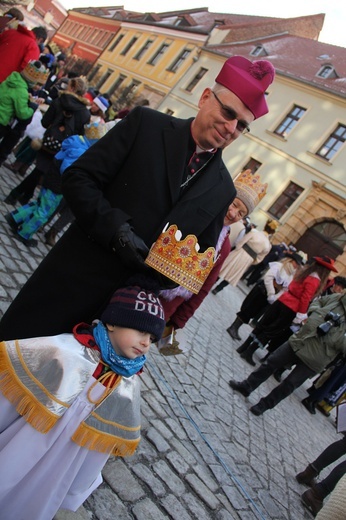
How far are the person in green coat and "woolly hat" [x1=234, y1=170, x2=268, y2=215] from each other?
322 cm

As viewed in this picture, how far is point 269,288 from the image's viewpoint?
267 inches

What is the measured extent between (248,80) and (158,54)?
35.6 meters

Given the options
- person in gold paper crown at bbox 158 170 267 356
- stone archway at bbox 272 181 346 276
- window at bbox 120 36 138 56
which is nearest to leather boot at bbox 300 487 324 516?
person in gold paper crown at bbox 158 170 267 356

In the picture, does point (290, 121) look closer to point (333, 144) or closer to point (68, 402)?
point (333, 144)

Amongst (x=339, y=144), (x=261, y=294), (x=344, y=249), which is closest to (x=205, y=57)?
(x=339, y=144)

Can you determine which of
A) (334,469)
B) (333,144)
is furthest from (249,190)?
(333,144)

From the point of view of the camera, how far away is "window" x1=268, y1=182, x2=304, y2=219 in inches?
824

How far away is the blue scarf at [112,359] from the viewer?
1.74 meters

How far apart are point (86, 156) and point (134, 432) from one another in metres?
1.30

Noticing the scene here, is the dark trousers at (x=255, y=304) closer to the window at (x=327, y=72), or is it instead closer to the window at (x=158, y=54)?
the window at (x=327, y=72)

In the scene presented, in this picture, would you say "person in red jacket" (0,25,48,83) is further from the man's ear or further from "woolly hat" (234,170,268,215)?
Result: the man's ear

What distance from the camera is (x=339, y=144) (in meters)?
19.8

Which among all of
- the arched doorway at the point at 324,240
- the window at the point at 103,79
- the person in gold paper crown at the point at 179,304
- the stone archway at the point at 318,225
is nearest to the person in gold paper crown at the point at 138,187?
the person in gold paper crown at the point at 179,304

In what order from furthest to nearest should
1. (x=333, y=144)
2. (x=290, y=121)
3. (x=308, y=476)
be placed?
1. (x=290, y=121)
2. (x=333, y=144)
3. (x=308, y=476)
